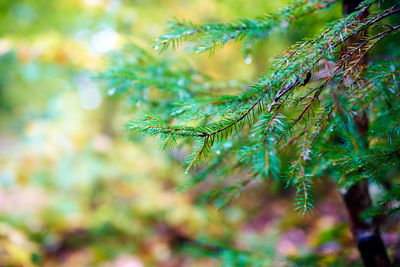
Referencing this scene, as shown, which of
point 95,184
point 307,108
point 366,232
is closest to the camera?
point 307,108

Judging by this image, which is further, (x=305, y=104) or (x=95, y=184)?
(x=95, y=184)

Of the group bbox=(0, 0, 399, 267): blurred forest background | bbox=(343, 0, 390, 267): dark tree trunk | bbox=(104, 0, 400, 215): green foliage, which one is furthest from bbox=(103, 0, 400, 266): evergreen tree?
bbox=(0, 0, 399, 267): blurred forest background

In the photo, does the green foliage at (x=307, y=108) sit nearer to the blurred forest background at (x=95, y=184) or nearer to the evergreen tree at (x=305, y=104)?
the evergreen tree at (x=305, y=104)

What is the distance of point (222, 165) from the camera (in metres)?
1.07

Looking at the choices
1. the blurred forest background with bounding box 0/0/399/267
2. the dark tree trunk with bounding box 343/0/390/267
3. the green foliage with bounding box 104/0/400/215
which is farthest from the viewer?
the blurred forest background with bounding box 0/0/399/267

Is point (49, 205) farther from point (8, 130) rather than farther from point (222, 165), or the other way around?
point (8, 130)

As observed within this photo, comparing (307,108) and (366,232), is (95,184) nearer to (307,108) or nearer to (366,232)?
(366,232)

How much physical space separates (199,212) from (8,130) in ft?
39.5

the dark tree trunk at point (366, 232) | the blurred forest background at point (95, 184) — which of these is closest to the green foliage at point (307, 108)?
the dark tree trunk at point (366, 232)

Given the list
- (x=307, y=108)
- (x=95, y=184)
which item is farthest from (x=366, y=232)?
(x=95, y=184)

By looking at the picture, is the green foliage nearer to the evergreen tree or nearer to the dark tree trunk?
the evergreen tree

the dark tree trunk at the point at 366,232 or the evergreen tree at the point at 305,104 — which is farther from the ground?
the evergreen tree at the point at 305,104

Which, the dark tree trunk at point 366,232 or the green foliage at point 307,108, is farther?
the dark tree trunk at point 366,232

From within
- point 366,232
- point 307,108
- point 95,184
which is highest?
point 95,184
